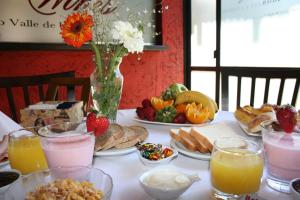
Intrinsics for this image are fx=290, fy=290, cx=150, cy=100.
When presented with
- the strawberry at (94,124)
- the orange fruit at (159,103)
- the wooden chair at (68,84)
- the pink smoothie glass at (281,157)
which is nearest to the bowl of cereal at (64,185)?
the strawberry at (94,124)

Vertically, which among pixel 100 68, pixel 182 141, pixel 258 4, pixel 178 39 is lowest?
pixel 182 141

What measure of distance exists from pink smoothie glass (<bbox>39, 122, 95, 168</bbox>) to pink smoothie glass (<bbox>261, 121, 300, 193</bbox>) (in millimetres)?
443

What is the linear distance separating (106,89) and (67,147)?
1.42 feet

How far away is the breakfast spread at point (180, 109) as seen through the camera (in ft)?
3.99

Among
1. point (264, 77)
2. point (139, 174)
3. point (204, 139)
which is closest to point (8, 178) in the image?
point (139, 174)

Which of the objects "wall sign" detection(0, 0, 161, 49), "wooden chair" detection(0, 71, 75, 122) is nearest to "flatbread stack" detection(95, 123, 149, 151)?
"wooden chair" detection(0, 71, 75, 122)

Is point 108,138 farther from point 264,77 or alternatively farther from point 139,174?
point 264,77

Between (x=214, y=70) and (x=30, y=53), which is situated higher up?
(x=30, y=53)

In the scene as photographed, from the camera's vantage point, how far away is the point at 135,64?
297 centimetres

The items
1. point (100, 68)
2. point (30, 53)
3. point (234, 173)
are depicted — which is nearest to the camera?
point (234, 173)

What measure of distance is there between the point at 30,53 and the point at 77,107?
139 cm

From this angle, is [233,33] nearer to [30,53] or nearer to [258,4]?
[258,4]

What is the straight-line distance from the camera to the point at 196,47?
335cm

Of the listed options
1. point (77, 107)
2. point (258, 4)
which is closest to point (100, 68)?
point (77, 107)
